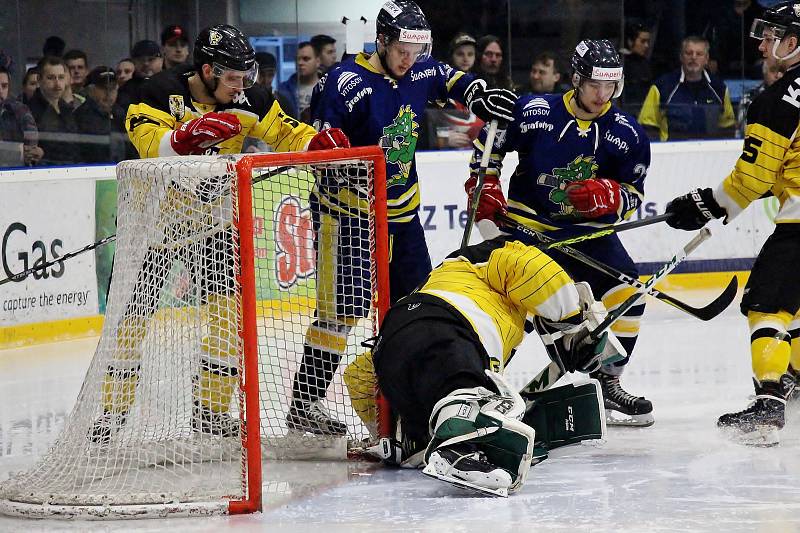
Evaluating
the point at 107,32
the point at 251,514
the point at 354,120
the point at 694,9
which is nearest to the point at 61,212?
the point at 107,32

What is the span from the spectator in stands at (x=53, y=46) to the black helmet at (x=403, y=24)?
10.4 feet

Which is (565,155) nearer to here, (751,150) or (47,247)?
(751,150)

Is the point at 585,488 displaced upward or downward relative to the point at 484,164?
downward

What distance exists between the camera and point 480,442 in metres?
3.16

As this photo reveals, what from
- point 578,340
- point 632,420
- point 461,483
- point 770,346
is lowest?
point 632,420

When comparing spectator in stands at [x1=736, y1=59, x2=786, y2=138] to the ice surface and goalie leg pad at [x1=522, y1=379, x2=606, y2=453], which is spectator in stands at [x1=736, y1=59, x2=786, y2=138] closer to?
the ice surface

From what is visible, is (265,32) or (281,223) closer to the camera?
(281,223)

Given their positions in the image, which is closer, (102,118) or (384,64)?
(384,64)

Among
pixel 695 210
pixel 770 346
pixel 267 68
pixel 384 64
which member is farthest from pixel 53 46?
pixel 770 346

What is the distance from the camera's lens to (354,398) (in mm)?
3812

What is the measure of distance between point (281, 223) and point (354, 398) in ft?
3.66

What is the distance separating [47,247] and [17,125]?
0.72 m

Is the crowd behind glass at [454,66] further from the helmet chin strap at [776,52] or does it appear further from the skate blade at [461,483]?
the skate blade at [461,483]

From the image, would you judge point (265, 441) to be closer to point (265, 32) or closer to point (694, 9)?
point (265, 32)
